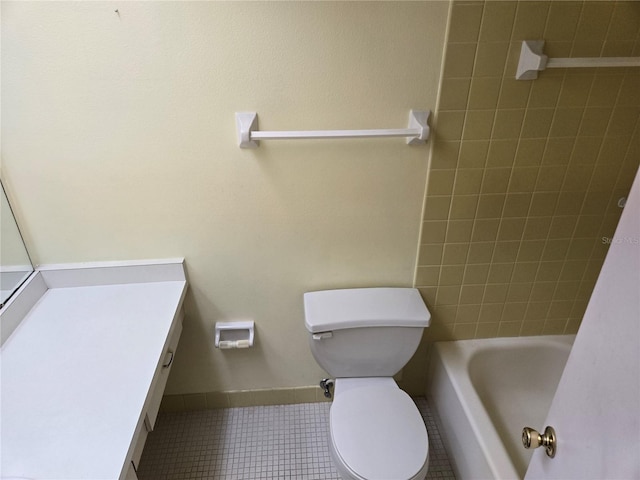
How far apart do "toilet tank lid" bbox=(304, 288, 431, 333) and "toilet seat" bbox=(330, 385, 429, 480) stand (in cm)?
28

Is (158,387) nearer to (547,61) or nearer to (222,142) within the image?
(222,142)

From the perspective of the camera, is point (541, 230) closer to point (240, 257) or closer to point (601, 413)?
point (601, 413)

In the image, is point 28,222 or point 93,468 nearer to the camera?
point 93,468

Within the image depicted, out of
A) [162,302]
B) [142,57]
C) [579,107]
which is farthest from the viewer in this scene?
[162,302]

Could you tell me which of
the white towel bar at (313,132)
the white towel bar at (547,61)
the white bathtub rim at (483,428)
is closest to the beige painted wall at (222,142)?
the white towel bar at (313,132)

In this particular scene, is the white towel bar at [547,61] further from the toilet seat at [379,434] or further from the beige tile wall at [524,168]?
the toilet seat at [379,434]

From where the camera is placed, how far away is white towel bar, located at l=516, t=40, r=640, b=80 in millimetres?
1266

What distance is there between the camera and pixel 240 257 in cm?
162

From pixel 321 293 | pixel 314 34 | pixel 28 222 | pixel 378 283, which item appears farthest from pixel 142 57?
pixel 378 283

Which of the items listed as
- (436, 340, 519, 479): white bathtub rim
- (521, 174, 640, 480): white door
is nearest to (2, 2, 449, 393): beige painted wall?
(436, 340, 519, 479): white bathtub rim

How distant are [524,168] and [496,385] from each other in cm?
97

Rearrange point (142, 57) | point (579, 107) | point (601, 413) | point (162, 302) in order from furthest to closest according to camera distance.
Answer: point (162, 302)
point (579, 107)
point (142, 57)
point (601, 413)

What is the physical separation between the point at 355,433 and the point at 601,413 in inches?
35.2

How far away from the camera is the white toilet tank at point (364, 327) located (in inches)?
61.7
